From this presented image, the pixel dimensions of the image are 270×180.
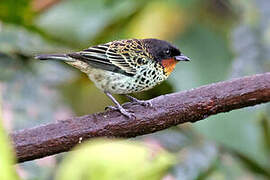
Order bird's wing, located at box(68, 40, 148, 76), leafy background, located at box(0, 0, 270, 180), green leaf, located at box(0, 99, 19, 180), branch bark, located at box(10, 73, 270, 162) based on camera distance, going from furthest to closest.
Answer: leafy background, located at box(0, 0, 270, 180) < bird's wing, located at box(68, 40, 148, 76) < branch bark, located at box(10, 73, 270, 162) < green leaf, located at box(0, 99, 19, 180)

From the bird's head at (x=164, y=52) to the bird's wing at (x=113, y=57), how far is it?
0.32ft

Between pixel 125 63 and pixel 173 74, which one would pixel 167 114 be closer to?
pixel 125 63

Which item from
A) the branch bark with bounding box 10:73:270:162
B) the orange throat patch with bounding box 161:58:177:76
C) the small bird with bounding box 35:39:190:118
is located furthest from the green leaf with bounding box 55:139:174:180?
the orange throat patch with bounding box 161:58:177:76

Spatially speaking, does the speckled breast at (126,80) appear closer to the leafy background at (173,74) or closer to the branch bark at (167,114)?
the leafy background at (173,74)

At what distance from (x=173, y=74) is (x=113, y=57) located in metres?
0.66

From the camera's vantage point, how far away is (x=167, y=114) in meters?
1.95

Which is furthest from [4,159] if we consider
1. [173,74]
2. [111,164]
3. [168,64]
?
[173,74]

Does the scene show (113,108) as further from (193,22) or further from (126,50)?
(193,22)

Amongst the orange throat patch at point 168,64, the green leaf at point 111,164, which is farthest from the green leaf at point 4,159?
the orange throat patch at point 168,64

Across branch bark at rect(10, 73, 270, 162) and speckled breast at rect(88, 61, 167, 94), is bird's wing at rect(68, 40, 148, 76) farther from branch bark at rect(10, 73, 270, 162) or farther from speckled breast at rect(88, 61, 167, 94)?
branch bark at rect(10, 73, 270, 162)

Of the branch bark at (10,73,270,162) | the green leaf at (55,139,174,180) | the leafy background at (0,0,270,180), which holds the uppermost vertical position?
the green leaf at (55,139,174,180)

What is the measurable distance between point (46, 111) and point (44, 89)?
0.62 feet

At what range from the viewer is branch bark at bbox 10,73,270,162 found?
1.83 m

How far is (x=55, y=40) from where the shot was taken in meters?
3.35
